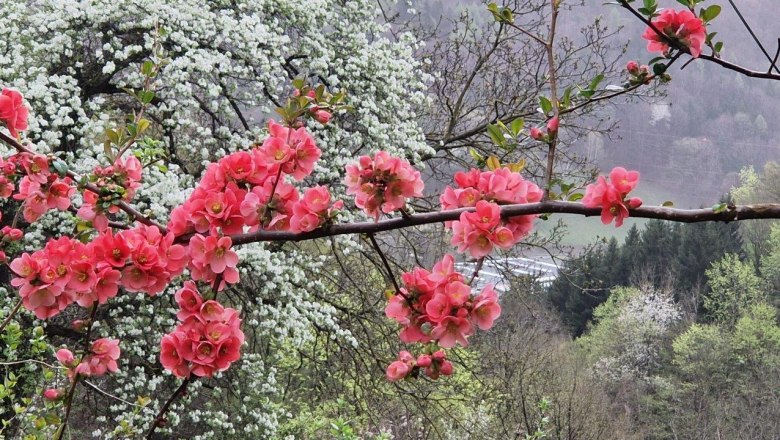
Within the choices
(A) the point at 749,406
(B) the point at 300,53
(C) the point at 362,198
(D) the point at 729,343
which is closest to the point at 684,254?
(D) the point at 729,343

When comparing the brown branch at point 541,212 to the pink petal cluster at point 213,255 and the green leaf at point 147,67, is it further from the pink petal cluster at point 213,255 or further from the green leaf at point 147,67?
the green leaf at point 147,67

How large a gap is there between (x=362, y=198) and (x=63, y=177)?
594mm

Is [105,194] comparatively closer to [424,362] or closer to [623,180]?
[424,362]

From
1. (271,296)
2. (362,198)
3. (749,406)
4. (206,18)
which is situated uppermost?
(362,198)

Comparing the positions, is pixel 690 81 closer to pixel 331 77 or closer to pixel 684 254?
pixel 684 254

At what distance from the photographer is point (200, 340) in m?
1.07

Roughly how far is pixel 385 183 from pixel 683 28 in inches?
27.3

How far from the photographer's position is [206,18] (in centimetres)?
518

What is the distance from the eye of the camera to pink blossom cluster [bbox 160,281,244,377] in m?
1.05

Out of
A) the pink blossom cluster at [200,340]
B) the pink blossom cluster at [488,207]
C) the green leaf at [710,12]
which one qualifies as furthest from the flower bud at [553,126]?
the pink blossom cluster at [200,340]

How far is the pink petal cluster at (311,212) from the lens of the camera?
1089 millimetres

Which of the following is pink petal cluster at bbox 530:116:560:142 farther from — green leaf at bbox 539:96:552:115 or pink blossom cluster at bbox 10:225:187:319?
pink blossom cluster at bbox 10:225:187:319

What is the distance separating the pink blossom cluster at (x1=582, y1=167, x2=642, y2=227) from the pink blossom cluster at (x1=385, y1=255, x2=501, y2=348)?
0.19 meters

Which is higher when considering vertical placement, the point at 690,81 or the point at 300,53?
the point at 690,81
